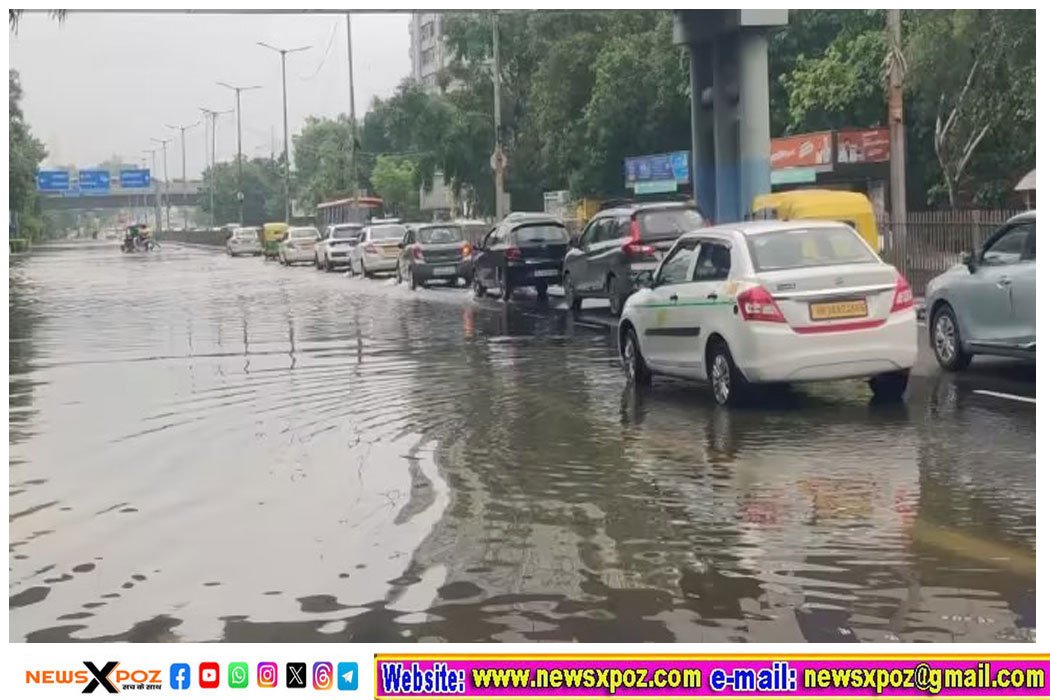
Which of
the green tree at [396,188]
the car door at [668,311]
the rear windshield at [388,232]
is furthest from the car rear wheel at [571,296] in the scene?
the green tree at [396,188]

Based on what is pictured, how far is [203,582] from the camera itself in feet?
23.4

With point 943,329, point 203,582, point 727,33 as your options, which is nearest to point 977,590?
point 203,582

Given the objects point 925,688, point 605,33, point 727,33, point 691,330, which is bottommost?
point 925,688

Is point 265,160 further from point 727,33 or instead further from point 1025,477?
point 1025,477

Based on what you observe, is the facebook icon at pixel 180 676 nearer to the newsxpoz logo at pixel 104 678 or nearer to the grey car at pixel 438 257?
the newsxpoz logo at pixel 104 678

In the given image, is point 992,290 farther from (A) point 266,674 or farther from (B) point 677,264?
(A) point 266,674

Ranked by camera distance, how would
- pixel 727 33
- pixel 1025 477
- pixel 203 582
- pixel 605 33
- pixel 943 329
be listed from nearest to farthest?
1. pixel 203 582
2. pixel 1025 477
3. pixel 943 329
4. pixel 727 33
5. pixel 605 33

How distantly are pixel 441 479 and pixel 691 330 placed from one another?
13.6 feet

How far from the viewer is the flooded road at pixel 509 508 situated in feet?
21.0

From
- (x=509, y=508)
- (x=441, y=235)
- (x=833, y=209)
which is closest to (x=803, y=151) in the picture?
(x=441, y=235)

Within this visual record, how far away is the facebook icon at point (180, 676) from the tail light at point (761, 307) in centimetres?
733

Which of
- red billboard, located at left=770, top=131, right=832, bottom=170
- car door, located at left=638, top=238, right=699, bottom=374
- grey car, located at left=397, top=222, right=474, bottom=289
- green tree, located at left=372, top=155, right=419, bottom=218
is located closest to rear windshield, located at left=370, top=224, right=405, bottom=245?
grey car, located at left=397, top=222, right=474, bottom=289

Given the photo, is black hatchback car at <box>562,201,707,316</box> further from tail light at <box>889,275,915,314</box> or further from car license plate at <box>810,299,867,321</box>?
car license plate at <box>810,299,867,321</box>

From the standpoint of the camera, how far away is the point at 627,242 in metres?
23.0
